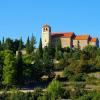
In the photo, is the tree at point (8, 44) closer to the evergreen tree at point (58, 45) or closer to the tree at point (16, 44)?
the tree at point (16, 44)

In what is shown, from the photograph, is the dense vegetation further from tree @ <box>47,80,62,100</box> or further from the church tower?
the church tower

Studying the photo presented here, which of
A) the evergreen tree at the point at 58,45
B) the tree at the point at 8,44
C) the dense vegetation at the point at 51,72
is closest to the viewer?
the dense vegetation at the point at 51,72

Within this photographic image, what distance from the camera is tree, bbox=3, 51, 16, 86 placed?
47.3m

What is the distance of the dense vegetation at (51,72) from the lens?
141 ft

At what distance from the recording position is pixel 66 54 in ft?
206

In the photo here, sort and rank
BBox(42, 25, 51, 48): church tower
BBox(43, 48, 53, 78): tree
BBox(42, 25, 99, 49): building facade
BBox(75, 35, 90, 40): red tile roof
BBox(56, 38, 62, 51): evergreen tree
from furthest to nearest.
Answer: BBox(75, 35, 90, 40): red tile roof, BBox(42, 25, 51, 48): church tower, BBox(42, 25, 99, 49): building facade, BBox(56, 38, 62, 51): evergreen tree, BBox(43, 48, 53, 78): tree

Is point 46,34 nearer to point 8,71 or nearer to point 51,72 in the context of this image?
point 51,72

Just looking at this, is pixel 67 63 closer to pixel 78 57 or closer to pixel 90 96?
pixel 78 57

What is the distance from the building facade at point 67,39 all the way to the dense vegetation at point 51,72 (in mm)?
7428

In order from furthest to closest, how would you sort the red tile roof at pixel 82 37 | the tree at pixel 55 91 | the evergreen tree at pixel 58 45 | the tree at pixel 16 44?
the red tile roof at pixel 82 37 < the tree at pixel 16 44 < the evergreen tree at pixel 58 45 < the tree at pixel 55 91

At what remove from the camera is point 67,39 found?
3017 inches

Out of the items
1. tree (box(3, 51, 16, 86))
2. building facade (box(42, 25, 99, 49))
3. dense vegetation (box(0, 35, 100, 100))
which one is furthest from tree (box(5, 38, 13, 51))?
tree (box(3, 51, 16, 86))

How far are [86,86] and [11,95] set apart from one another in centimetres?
830

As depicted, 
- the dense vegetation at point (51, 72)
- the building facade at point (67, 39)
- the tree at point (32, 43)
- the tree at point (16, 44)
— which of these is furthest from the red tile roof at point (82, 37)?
the tree at point (16, 44)
